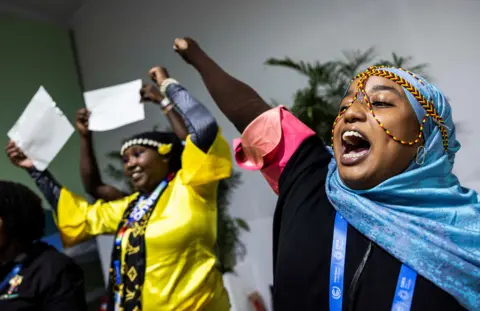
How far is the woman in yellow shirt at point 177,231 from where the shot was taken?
1262 millimetres

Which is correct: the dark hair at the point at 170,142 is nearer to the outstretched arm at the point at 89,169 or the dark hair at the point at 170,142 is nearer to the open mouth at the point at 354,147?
the outstretched arm at the point at 89,169

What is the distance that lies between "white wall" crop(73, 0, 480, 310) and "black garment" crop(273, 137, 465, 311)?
48.3 inches

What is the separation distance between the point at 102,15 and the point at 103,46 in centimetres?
21

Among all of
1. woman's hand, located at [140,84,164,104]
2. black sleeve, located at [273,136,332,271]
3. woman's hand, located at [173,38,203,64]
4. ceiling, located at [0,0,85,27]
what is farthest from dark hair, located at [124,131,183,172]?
ceiling, located at [0,0,85,27]

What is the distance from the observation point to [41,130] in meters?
1.75

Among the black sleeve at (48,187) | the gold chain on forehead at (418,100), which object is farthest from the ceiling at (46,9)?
the gold chain on forehead at (418,100)

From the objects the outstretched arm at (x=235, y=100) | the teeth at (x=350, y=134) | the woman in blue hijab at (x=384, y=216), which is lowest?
the woman in blue hijab at (x=384, y=216)

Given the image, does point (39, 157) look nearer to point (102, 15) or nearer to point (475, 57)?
point (102, 15)

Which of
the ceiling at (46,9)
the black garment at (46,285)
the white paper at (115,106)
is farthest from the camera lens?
the ceiling at (46,9)

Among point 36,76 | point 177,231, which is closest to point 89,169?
point 177,231

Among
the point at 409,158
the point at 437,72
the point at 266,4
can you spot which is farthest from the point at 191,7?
the point at 409,158

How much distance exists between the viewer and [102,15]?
2906 mm

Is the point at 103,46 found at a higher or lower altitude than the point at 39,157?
higher

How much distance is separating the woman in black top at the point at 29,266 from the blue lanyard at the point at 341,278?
1.02 m
